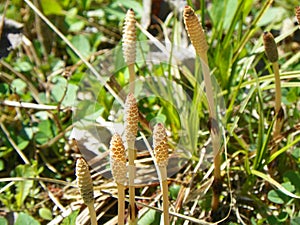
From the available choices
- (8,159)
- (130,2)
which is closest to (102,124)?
(8,159)

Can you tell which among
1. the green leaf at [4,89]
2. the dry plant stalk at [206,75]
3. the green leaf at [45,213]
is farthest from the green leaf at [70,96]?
the dry plant stalk at [206,75]

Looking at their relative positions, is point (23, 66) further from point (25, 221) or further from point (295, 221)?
point (295, 221)

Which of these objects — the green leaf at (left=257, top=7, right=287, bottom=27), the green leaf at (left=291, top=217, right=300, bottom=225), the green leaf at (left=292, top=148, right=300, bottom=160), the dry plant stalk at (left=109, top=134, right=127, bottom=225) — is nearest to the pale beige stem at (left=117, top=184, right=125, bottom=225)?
the dry plant stalk at (left=109, top=134, right=127, bottom=225)

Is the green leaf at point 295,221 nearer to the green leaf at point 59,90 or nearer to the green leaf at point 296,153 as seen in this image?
the green leaf at point 296,153

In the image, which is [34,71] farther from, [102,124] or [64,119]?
[102,124]

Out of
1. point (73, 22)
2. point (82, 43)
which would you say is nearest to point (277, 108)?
point (82, 43)

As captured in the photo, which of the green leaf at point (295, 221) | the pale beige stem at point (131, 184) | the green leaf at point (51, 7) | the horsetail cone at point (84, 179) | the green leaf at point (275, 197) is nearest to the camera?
the horsetail cone at point (84, 179)
